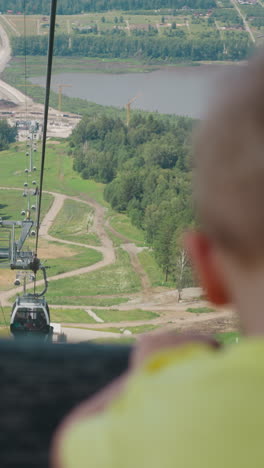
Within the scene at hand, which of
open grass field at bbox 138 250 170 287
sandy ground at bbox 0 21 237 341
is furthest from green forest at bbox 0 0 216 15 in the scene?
open grass field at bbox 138 250 170 287

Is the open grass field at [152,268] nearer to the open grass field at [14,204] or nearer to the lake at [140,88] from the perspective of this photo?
the open grass field at [14,204]

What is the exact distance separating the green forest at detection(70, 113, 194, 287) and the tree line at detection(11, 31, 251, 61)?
5.57 metres

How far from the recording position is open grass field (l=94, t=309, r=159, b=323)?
21.8 meters

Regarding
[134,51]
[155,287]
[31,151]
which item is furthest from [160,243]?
[134,51]

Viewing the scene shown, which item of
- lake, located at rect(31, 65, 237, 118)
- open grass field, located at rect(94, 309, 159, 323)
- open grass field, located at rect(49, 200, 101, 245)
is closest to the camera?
open grass field, located at rect(94, 309, 159, 323)

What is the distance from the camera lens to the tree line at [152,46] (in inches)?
1656

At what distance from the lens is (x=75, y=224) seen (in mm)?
30016

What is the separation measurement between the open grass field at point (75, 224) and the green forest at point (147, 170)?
100 centimetres

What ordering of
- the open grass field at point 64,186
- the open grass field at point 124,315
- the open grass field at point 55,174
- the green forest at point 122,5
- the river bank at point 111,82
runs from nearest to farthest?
the open grass field at point 124,315, the open grass field at point 64,186, the open grass field at point 55,174, the river bank at point 111,82, the green forest at point 122,5

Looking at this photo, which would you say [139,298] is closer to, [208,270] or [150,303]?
[150,303]

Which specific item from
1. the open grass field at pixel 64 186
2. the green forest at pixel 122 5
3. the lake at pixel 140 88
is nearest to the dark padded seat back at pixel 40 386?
the open grass field at pixel 64 186

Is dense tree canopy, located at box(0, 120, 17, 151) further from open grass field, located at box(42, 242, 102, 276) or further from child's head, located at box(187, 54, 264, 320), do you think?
child's head, located at box(187, 54, 264, 320)

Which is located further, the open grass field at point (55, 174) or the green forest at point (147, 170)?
the open grass field at point (55, 174)

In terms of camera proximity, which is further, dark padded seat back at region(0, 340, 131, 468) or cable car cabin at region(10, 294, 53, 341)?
cable car cabin at region(10, 294, 53, 341)
